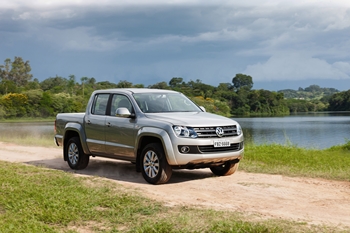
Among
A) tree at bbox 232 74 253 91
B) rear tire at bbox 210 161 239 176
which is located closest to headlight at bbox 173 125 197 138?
rear tire at bbox 210 161 239 176

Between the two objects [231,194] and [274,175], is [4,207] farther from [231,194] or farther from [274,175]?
[274,175]

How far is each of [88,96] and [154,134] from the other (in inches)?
3510

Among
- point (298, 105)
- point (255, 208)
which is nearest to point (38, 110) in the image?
point (298, 105)

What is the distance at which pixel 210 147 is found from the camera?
8719 mm

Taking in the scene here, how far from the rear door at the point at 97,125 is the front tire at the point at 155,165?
152cm

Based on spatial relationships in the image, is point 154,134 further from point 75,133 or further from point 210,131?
point 75,133

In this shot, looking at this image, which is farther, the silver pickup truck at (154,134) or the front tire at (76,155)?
the front tire at (76,155)

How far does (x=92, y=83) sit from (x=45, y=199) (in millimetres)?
116834

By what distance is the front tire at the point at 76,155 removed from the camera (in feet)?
35.9

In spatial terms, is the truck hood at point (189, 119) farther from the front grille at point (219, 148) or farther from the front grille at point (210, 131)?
the front grille at point (219, 148)

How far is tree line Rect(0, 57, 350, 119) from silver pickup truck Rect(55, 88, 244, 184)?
77018mm

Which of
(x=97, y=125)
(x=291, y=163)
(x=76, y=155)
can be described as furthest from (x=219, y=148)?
(x=291, y=163)

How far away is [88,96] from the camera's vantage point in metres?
96.1

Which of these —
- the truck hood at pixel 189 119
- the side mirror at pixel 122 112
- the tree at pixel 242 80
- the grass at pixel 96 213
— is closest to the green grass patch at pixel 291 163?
the truck hood at pixel 189 119
